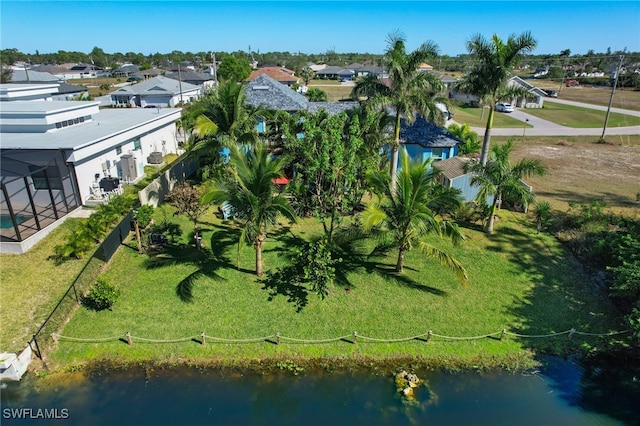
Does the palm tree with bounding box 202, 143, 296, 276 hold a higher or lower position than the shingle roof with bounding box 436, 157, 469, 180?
higher

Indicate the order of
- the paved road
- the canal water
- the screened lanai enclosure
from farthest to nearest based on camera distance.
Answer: the paved road < the screened lanai enclosure < the canal water

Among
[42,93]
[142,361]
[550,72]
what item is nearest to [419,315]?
[142,361]

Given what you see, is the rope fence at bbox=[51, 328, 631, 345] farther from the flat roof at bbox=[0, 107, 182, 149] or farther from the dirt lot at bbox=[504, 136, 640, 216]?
the dirt lot at bbox=[504, 136, 640, 216]

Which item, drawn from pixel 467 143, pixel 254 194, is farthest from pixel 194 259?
pixel 467 143

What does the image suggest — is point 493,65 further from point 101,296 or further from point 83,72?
point 83,72

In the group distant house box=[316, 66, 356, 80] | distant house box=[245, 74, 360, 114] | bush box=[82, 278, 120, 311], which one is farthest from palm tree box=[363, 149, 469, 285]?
distant house box=[316, 66, 356, 80]

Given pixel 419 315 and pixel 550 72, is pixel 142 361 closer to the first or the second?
pixel 419 315

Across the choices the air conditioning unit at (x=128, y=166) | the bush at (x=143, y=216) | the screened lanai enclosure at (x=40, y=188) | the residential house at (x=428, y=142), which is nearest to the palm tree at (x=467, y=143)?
the residential house at (x=428, y=142)
